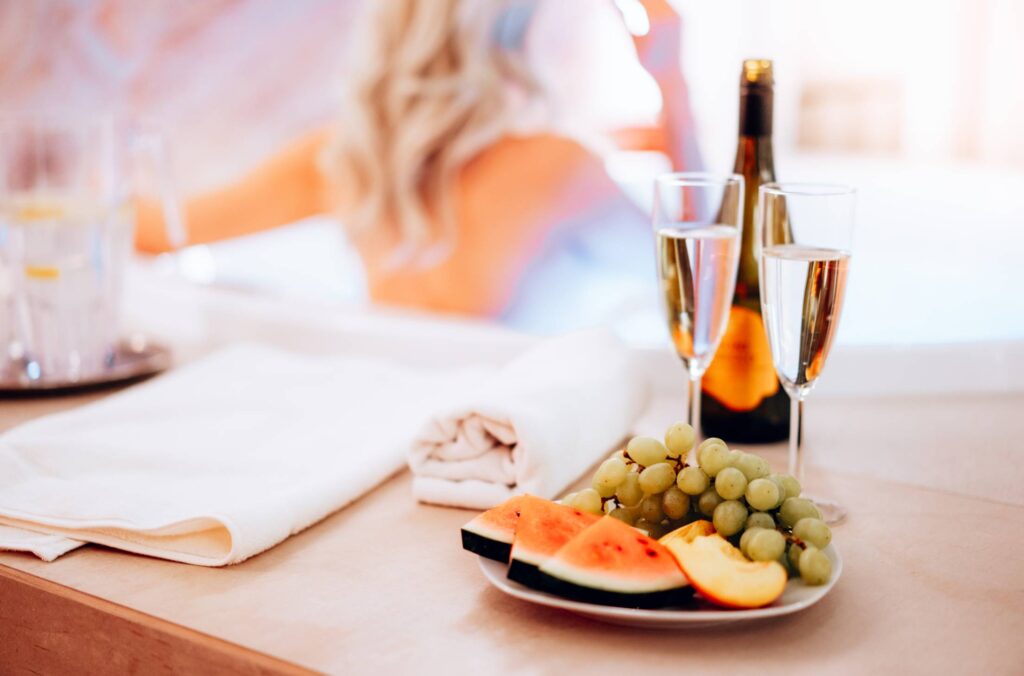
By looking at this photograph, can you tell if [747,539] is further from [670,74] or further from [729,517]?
[670,74]

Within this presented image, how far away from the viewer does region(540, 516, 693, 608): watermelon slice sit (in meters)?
0.66

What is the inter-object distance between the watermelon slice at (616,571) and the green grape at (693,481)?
5cm

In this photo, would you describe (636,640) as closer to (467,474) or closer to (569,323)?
(467,474)

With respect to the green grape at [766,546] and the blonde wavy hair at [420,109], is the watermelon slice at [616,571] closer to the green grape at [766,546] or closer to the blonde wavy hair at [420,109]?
the green grape at [766,546]

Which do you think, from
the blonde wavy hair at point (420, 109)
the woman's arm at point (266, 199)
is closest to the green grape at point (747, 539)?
the blonde wavy hair at point (420, 109)

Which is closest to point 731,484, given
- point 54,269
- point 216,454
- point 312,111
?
point 216,454

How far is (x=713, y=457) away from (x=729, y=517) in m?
0.04

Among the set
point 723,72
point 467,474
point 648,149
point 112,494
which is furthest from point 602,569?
point 723,72

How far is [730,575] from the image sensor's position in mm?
660

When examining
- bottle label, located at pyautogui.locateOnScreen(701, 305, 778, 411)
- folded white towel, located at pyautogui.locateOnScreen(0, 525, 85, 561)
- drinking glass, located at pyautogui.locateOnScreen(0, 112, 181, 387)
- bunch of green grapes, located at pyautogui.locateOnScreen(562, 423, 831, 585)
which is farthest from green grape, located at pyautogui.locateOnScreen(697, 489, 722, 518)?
drinking glass, located at pyautogui.locateOnScreen(0, 112, 181, 387)

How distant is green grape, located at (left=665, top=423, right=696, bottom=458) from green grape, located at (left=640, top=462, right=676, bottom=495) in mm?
14

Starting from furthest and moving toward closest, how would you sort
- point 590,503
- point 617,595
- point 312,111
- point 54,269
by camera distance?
point 312,111 → point 54,269 → point 590,503 → point 617,595

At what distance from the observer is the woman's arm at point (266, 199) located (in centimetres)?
264

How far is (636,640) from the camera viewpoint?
0.66 metres
